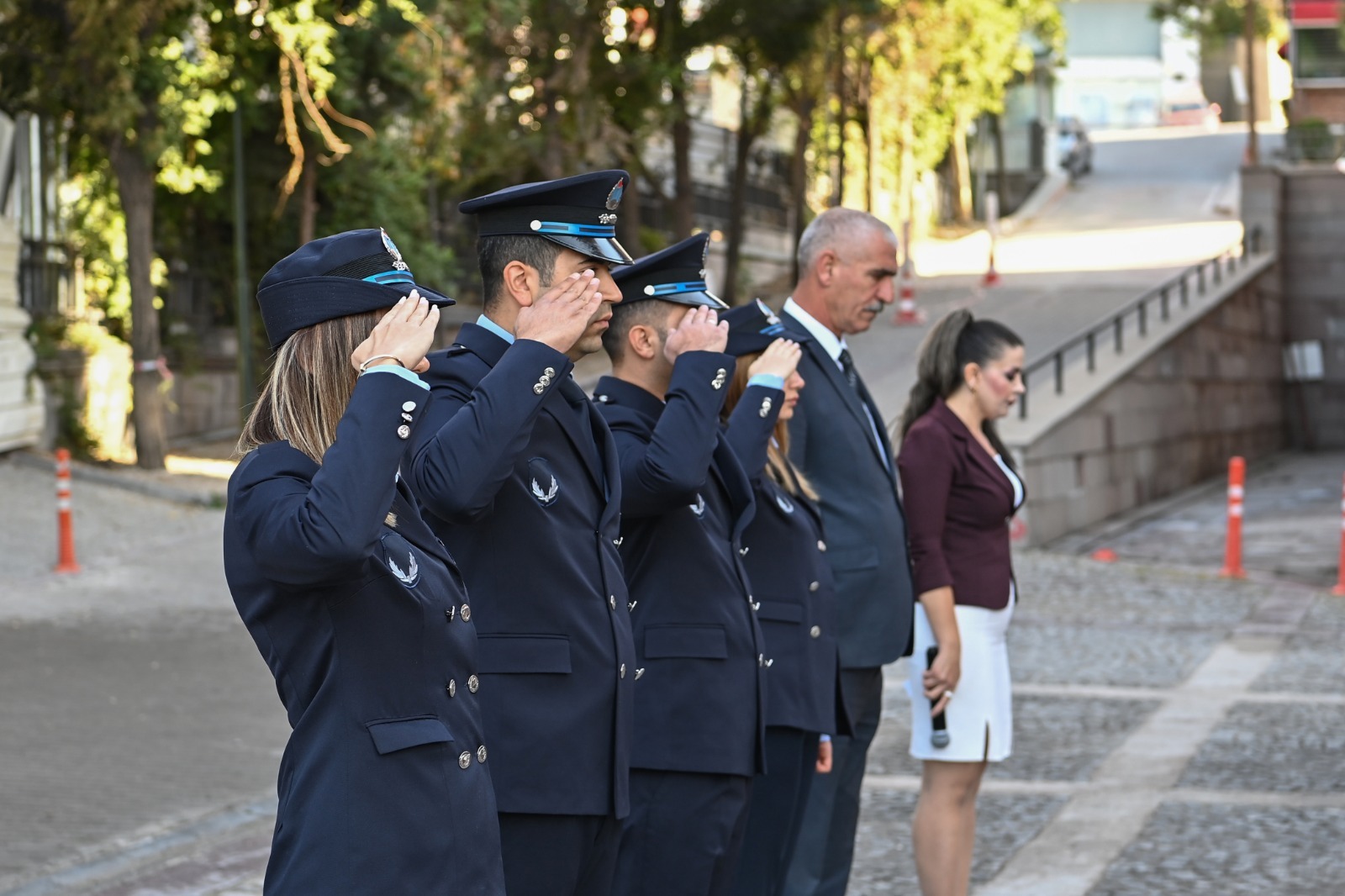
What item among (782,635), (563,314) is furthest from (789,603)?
(563,314)

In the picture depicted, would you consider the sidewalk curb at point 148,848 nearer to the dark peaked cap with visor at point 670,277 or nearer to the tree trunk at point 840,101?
the dark peaked cap with visor at point 670,277

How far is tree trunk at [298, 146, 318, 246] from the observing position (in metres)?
21.0

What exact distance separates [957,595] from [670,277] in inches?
65.5

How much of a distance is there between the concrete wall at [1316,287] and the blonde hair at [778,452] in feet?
102

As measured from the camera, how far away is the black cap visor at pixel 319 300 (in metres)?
3.01

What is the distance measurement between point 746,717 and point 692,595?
303mm

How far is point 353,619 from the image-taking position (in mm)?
2908

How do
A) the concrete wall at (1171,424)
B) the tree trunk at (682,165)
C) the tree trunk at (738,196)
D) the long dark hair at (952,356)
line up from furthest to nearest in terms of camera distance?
the tree trunk at (738,196) < the tree trunk at (682,165) < the concrete wall at (1171,424) < the long dark hair at (952,356)

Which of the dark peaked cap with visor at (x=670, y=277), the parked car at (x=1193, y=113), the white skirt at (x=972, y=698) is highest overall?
the parked car at (x=1193, y=113)

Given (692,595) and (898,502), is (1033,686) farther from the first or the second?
(692,595)

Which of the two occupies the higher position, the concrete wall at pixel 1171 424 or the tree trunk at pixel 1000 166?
the tree trunk at pixel 1000 166

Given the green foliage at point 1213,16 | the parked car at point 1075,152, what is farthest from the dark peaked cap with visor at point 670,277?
the green foliage at point 1213,16

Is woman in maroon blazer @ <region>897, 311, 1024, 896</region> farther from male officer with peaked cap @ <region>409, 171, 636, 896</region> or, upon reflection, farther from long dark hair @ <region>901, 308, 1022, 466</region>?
male officer with peaked cap @ <region>409, 171, 636, 896</region>

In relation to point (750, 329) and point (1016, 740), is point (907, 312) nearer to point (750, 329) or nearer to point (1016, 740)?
point (1016, 740)
